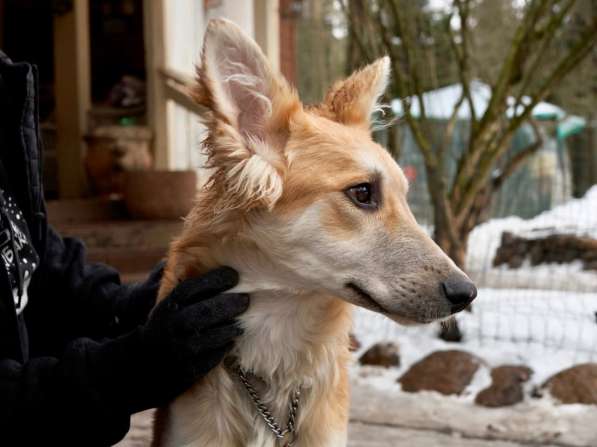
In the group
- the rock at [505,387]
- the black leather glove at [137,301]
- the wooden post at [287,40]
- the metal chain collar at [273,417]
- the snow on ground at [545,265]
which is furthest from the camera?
the wooden post at [287,40]

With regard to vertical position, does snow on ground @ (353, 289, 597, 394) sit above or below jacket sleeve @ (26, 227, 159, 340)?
below

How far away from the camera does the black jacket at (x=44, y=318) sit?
72.8 inches

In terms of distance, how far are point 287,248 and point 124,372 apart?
47cm

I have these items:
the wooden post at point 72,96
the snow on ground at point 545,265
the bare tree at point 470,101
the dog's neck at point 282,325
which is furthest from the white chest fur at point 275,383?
the wooden post at point 72,96

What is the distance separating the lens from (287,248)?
1.86m

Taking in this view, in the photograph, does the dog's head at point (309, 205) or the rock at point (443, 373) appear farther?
the rock at point (443, 373)

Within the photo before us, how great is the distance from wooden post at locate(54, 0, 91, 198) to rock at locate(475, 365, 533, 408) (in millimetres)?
4494

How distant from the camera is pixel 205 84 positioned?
177 cm

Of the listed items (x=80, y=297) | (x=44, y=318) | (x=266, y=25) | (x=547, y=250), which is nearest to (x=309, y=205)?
(x=80, y=297)

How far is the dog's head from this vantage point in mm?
1773

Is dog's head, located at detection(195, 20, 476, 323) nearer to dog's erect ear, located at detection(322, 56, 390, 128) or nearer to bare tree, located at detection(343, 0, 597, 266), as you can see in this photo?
dog's erect ear, located at detection(322, 56, 390, 128)

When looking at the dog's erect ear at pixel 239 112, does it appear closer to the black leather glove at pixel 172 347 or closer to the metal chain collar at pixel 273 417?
the black leather glove at pixel 172 347

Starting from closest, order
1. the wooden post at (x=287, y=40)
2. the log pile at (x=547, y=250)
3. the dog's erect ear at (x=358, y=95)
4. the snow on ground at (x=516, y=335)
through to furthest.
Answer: the dog's erect ear at (x=358, y=95) < the snow on ground at (x=516, y=335) < the log pile at (x=547, y=250) < the wooden post at (x=287, y=40)

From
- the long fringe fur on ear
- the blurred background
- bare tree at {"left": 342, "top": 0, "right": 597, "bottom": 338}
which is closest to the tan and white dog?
the long fringe fur on ear
